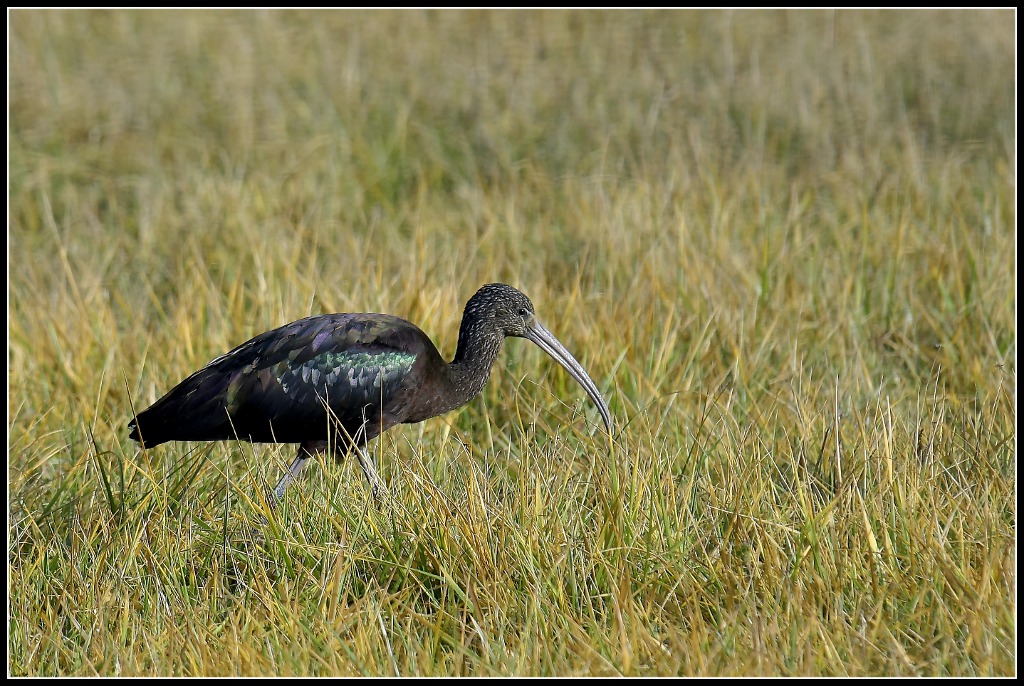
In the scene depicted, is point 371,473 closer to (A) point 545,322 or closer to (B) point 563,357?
(B) point 563,357

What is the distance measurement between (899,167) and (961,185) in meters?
0.46

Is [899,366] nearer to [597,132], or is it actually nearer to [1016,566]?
[1016,566]

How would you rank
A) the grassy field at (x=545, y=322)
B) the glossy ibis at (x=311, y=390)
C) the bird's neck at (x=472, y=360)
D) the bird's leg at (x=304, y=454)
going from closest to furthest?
the grassy field at (x=545, y=322)
the glossy ibis at (x=311, y=390)
the bird's leg at (x=304, y=454)
the bird's neck at (x=472, y=360)

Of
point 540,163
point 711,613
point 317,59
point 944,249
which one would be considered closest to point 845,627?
point 711,613

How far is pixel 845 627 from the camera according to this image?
11.3 ft

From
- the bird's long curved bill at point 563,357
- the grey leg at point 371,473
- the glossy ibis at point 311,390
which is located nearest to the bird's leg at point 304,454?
the glossy ibis at point 311,390

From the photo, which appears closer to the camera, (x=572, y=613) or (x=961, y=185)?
(x=572, y=613)

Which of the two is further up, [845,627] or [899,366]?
[845,627]

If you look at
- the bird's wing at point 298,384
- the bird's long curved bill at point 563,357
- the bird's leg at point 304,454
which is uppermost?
the bird's wing at point 298,384

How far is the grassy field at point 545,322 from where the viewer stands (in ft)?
12.1

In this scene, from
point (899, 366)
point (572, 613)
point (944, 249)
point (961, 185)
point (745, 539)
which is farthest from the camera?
point (961, 185)

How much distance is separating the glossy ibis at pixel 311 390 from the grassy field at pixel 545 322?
148mm

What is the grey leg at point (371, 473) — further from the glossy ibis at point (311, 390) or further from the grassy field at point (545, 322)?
the glossy ibis at point (311, 390)

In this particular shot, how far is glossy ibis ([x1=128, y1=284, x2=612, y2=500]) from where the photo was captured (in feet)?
15.6
